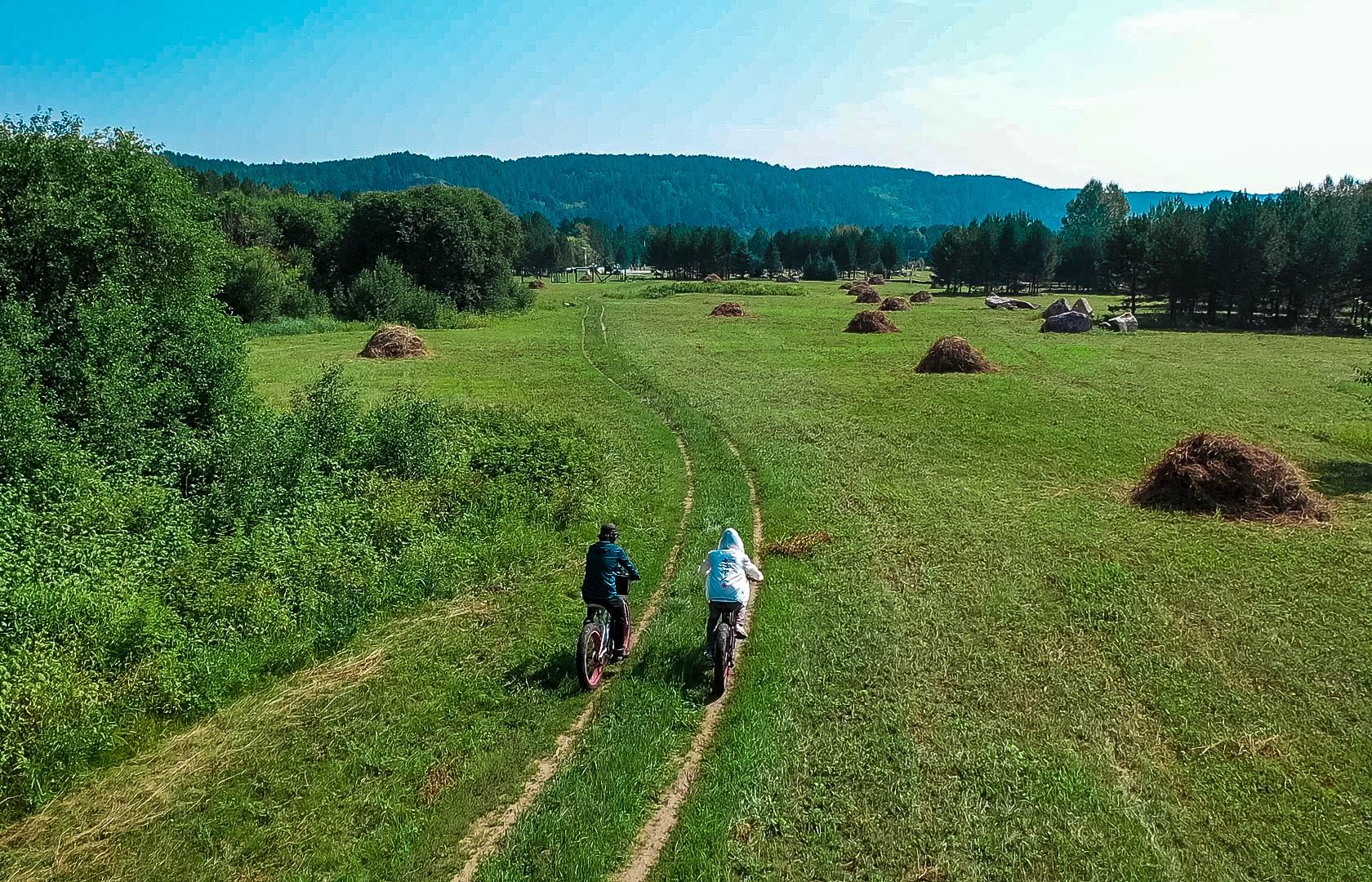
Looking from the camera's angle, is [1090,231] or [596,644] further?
[1090,231]

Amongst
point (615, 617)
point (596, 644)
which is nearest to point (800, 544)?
point (615, 617)

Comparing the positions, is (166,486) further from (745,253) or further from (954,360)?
(745,253)

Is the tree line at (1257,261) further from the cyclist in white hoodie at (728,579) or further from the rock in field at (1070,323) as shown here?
the cyclist in white hoodie at (728,579)

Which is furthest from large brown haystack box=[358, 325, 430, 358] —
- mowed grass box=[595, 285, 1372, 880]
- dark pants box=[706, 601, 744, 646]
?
dark pants box=[706, 601, 744, 646]

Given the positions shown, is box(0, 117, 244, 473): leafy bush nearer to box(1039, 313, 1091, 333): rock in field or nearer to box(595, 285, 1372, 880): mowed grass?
box(595, 285, 1372, 880): mowed grass

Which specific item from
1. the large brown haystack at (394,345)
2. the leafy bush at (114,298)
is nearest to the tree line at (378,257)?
the large brown haystack at (394,345)

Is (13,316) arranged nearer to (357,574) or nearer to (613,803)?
(357,574)

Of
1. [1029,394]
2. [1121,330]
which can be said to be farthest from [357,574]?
[1121,330]
